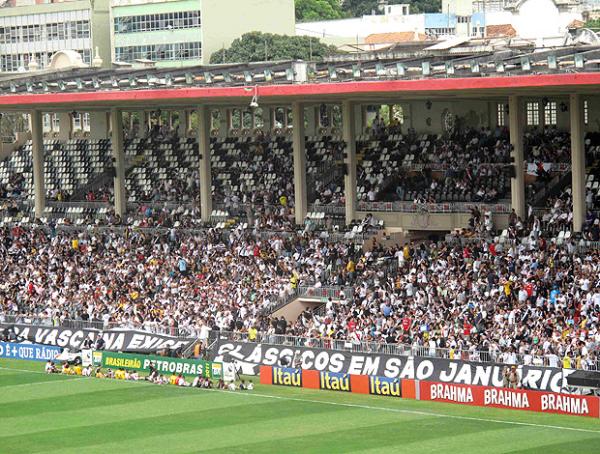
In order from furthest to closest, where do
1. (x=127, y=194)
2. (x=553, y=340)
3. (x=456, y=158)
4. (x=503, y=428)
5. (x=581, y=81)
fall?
(x=127, y=194) < (x=456, y=158) < (x=581, y=81) < (x=553, y=340) < (x=503, y=428)

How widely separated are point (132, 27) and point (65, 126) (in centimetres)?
3096

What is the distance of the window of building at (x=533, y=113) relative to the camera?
55.2m

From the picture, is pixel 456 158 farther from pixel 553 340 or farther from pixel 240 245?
pixel 553 340

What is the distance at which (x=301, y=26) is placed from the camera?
124000 millimetres

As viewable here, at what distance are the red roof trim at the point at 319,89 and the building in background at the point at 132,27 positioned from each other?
41.2 meters

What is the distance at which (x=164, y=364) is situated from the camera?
46406 millimetres

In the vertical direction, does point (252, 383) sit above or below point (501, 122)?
below

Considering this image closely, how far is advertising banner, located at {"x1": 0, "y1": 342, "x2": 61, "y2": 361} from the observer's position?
165 ft

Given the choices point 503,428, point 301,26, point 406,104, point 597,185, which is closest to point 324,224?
point 406,104

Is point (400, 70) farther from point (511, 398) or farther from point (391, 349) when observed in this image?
point (511, 398)

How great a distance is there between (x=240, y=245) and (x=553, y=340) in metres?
17.5

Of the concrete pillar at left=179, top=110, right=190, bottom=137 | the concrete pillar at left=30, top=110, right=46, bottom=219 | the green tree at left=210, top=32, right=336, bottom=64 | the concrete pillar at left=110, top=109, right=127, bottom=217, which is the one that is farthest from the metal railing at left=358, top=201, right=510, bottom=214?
the green tree at left=210, top=32, right=336, bottom=64

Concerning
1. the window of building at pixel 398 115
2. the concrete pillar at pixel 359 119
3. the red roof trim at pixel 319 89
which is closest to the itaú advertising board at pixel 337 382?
the red roof trim at pixel 319 89

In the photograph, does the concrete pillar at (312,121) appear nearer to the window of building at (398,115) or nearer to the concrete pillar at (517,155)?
the window of building at (398,115)
